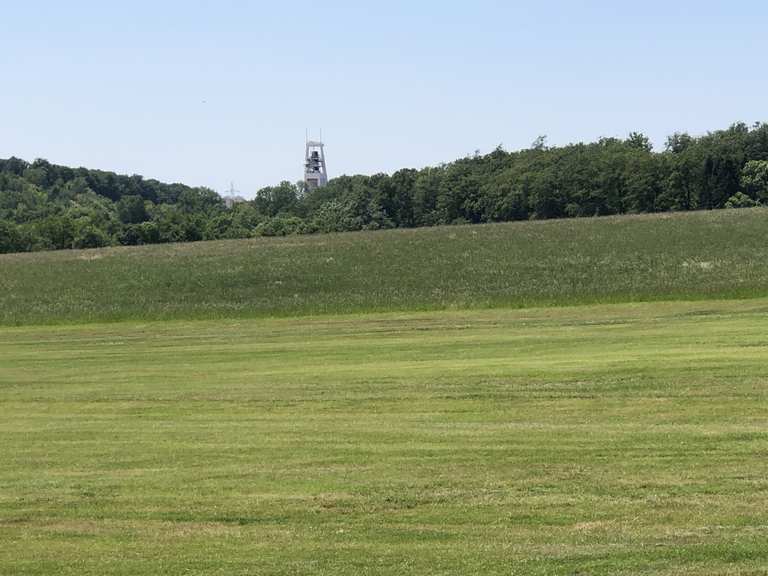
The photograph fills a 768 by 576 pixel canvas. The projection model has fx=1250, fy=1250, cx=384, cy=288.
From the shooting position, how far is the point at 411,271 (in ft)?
179

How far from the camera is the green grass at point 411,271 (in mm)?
47531

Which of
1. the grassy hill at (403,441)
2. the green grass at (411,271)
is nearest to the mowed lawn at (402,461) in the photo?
the grassy hill at (403,441)

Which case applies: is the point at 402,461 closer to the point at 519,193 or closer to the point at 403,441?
the point at 403,441

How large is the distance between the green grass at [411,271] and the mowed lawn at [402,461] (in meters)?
16.9

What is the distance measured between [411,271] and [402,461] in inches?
1537

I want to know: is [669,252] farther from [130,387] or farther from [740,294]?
[130,387]

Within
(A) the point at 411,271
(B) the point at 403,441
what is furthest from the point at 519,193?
(B) the point at 403,441

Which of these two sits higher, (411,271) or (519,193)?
(519,193)

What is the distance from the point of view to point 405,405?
20.7 m

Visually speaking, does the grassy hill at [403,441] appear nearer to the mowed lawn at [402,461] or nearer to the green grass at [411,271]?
the mowed lawn at [402,461]

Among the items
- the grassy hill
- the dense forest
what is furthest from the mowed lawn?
the dense forest

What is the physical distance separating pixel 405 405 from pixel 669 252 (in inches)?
1425

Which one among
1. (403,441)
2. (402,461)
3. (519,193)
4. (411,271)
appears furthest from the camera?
(519,193)

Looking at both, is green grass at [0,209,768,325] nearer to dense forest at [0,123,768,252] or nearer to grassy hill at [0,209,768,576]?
grassy hill at [0,209,768,576]
